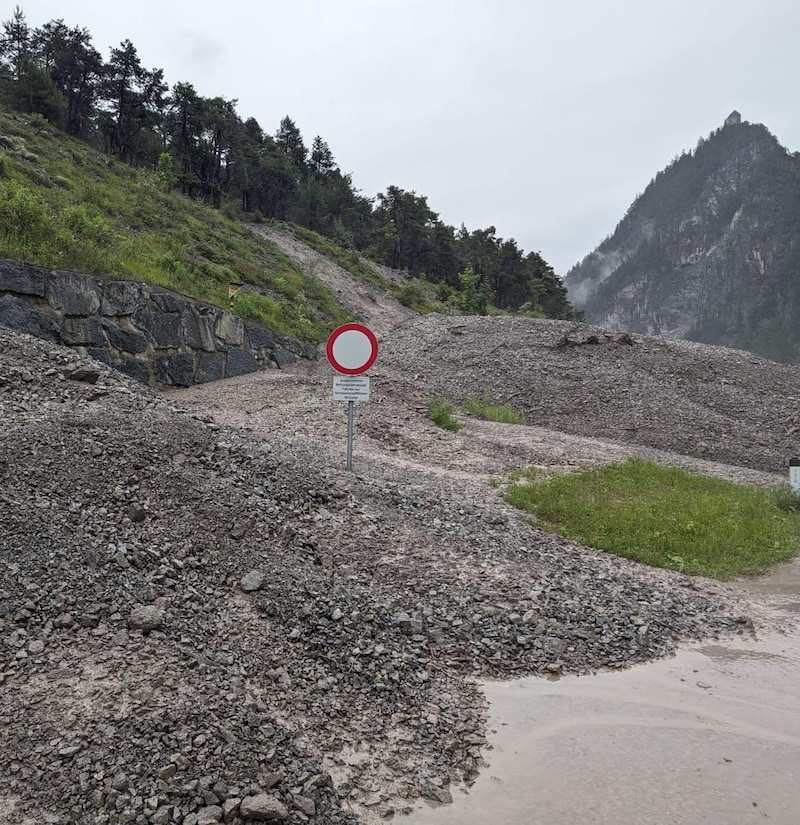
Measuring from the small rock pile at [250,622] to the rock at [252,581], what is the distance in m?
0.02

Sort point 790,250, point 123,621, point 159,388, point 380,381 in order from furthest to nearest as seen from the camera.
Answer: point 790,250 → point 380,381 → point 159,388 → point 123,621

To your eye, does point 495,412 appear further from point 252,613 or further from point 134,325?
point 252,613

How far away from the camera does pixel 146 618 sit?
3.82 m

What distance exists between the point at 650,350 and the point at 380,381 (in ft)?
34.1

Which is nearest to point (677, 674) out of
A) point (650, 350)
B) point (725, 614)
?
point (725, 614)

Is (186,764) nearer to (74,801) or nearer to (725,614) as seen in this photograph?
(74,801)

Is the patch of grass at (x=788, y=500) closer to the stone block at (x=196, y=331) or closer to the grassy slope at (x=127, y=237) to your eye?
the stone block at (x=196, y=331)

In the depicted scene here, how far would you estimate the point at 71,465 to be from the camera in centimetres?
526

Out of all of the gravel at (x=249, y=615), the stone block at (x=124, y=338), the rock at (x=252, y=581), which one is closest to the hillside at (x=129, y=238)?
the stone block at (x=124, y=338)

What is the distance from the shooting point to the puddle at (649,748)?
2850 millimetres

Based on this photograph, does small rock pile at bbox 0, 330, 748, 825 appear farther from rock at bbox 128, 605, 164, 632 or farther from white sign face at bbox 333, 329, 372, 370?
white sign face at bbox 333, 329, 372, 370

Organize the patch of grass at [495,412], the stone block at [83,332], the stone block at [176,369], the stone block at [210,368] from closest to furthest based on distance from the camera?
the stone block at [83,332]
the stone block at [176,369]
the stone block at [210,368]
the patch of grass at [495,412]

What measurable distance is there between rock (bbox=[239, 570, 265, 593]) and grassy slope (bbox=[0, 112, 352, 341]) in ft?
30.7

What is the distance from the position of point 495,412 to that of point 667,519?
8.09 metres
